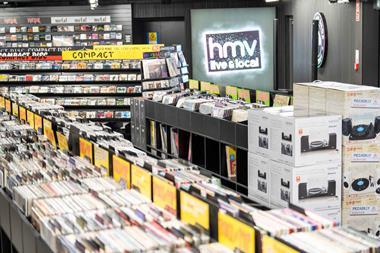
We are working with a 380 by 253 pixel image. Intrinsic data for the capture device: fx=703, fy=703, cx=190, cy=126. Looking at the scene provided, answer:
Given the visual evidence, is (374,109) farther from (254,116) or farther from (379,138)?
(254,116)

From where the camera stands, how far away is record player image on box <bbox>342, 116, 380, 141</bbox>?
6.60 metres

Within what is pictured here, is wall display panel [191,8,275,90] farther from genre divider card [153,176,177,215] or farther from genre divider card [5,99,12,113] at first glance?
genre divider card [153,176,177,215]

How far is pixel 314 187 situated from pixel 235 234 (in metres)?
3.13

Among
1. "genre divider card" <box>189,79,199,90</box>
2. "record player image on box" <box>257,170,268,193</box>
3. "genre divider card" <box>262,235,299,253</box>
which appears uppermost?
"genre divider card" <box>262,235,299,253</box>

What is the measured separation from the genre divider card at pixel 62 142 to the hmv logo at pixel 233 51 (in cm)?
1560

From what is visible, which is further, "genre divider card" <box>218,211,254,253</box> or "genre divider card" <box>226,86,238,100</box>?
Answer: "genre divider card" <box>226,86,238,100</box>

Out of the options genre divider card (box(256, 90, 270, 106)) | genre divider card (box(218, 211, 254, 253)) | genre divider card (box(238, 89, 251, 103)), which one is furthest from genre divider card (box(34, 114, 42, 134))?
genre divider card (box(238, 89, 251, 103))

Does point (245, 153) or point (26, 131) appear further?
point (245, 153)

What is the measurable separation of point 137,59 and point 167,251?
13322 millimetres


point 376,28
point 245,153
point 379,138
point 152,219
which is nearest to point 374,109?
point 379,138

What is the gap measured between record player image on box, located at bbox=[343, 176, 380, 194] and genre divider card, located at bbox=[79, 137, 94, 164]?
2416mm

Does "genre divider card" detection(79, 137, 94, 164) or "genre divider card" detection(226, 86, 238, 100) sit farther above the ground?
"genre divider card" detection(79, 137, 94, 164)

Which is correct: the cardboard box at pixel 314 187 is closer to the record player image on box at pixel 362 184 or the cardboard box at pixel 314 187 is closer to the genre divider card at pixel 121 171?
the record player image on box at pixel 362 184

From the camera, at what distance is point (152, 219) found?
4004 millimetres
